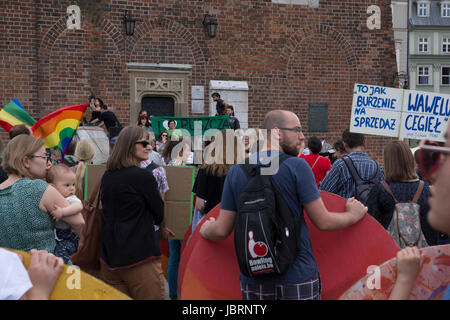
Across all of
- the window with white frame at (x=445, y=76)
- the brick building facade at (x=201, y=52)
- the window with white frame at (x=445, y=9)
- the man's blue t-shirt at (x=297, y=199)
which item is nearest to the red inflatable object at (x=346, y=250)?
the man's blue t-shirt at (x=297, y=199)

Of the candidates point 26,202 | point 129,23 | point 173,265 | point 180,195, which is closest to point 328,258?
point 26,202

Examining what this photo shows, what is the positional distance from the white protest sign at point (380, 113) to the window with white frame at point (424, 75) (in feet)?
141

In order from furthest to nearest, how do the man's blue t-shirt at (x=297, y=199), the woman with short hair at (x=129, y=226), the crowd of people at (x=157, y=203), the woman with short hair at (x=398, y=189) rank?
the woman with short hair at (x=398, y=189) < the woman with short hair at (x=129, y=226) < the man's blue t-shirt at (x=297, y=199) < the crowd of people at (x=157, y=203)

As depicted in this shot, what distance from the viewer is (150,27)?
14336mm

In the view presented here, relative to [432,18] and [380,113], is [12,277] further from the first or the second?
[432,18]

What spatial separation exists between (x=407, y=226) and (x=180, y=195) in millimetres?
2416

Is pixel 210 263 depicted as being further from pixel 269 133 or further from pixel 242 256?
pixel 269 133

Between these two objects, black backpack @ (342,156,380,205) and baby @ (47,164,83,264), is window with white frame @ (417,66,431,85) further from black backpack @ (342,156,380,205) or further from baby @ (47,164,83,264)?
baby @ (47,164,83,264)

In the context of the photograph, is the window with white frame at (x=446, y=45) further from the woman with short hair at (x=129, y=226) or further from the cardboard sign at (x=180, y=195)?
the woman with short hair at (x=129, y=226)

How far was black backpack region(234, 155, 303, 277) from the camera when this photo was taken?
2.52 m

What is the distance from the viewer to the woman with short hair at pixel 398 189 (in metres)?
4.28

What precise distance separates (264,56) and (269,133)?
12433 millimetres

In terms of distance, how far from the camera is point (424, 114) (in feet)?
23.3
